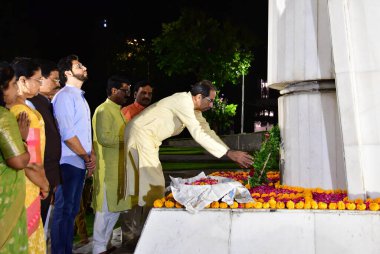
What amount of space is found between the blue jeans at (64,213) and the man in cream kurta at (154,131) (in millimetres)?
778

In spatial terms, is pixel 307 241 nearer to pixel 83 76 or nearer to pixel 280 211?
pixel 280 211

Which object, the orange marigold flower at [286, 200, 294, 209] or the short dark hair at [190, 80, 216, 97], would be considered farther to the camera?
the short dark hair at [190, 80, 216, 97]

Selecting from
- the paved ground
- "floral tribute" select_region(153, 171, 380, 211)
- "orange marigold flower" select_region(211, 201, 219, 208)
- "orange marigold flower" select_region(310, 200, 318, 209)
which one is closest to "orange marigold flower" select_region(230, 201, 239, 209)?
"floral tribute" select_region(153, 171, 380, 211)

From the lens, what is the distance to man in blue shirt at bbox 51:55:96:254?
255 inches

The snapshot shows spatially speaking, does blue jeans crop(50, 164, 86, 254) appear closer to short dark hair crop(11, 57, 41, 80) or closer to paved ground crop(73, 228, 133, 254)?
paved ground crop(73, 228, 133, 254)

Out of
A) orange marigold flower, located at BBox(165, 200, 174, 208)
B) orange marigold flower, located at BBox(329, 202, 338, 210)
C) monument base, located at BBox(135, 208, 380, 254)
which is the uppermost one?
orange marigold flower, located at BBox(329, 202, 338, 210)

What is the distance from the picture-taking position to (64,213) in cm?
647

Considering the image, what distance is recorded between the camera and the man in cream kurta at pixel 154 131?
688 centimetres

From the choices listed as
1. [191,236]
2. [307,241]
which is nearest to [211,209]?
[191,236]

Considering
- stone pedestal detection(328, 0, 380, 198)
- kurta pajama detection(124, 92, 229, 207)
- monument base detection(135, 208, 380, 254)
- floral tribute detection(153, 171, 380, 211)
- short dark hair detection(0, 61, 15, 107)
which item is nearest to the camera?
short dark hair detection(0, 61, 15, 107)

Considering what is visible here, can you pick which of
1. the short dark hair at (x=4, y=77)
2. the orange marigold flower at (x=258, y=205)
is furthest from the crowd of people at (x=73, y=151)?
the orange marigold flower at (x=258, y=205)

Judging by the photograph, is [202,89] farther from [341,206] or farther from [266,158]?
[341,206]

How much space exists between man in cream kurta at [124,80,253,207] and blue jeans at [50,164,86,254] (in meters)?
0.78

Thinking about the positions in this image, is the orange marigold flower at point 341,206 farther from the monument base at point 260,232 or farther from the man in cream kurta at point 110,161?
the man in cream kurta at point 110,161
